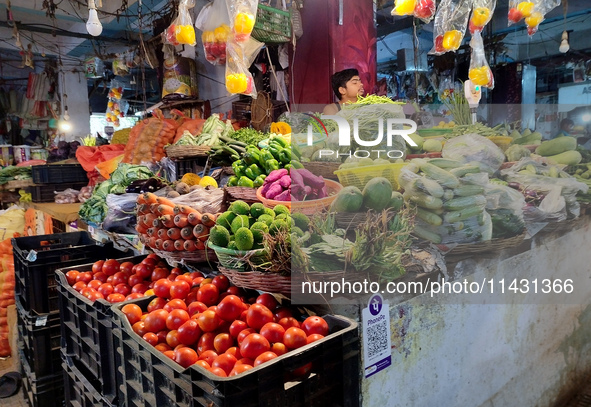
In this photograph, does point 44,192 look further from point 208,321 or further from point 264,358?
point 264,358

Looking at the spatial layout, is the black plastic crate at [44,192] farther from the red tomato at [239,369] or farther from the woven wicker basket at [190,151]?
the red tomato at [239,369]

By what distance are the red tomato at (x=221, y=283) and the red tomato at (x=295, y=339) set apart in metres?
0.47

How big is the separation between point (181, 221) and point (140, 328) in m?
0.55

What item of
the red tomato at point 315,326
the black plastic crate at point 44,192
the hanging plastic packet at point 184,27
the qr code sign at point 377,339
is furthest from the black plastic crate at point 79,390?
the black plastic crate at point 44,192

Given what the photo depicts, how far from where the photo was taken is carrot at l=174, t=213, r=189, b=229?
6.11 ft

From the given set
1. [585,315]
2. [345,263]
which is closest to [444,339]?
[345,263]

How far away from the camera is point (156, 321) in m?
1.43

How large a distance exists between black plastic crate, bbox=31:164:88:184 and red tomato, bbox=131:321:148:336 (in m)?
4.43

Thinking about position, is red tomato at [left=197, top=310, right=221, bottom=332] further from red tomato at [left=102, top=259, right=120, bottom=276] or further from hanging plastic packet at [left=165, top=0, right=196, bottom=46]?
hanging plastic packet at [left=165, top=0, right=196, bottom=46]

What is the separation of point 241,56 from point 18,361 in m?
2.80

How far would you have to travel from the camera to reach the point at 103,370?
1674 millimetres

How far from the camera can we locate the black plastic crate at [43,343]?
2.53 meters

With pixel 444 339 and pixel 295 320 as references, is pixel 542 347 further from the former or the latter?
pixel 295 320

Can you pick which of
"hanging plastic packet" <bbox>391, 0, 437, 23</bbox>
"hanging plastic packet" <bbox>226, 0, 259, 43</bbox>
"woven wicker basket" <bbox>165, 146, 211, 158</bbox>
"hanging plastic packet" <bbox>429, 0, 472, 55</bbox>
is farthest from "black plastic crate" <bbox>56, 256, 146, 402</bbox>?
"hanging plastic packet" <bbox>429, 0, 472, 55</bbox>
